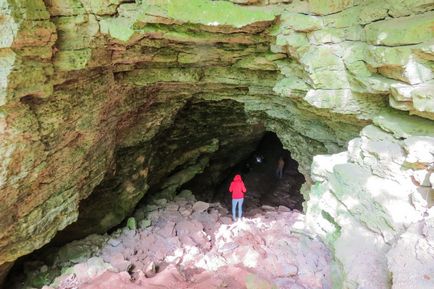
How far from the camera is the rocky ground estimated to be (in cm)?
457

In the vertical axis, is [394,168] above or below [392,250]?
above

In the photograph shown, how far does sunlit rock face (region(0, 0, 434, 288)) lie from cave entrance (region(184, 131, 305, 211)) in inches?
172

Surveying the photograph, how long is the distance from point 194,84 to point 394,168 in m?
4.66

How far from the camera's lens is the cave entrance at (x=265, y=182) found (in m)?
11.8

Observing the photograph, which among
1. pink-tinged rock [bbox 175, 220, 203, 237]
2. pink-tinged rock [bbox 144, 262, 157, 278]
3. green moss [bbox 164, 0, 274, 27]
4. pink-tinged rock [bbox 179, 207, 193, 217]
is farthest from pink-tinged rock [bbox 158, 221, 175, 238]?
green moss [bbox 164, 0, 274, 27]

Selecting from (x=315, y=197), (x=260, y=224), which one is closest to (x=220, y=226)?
(x=260, y=224)

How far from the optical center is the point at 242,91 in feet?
25.6

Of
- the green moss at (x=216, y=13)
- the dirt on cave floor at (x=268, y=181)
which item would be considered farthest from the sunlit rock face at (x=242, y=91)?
the dirt on cave floor at (x=268, y=181)

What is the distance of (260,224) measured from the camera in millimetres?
6652

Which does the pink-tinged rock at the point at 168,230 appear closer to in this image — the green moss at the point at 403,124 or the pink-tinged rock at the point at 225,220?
the pink-tinged rock at the point at 225,220

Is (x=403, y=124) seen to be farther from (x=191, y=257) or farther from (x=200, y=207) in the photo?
(x=200, y=207)

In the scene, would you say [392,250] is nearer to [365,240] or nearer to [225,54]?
[365,240]

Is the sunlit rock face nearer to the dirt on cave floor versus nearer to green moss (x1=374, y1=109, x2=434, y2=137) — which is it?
green moss (x1=374, y1=109, x2=434, y2=137)

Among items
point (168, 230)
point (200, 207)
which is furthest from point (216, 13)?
point (200, 207)
